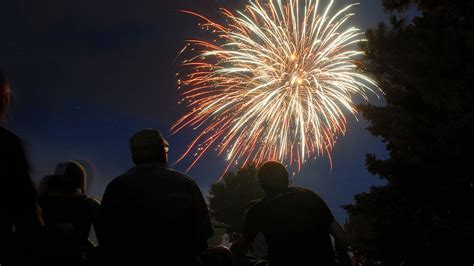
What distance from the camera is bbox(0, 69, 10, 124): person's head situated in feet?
Result: 8.32

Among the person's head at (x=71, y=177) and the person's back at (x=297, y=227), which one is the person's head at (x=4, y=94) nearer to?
the person's head at (x=71, y=177)

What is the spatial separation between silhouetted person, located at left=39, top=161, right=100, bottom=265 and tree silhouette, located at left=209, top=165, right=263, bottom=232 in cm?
5333

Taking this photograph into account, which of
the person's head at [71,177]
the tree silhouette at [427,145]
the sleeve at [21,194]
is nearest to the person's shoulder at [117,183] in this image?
the sleeve at [21,194]

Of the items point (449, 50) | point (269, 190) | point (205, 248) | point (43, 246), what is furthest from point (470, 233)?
point (43, 246)

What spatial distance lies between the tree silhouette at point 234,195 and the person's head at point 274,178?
53198 millimetres

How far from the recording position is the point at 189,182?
3.22 m

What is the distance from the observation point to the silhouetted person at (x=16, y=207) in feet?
7.13

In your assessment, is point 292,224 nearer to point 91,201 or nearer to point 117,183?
point 117,183

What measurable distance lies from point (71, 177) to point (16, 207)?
2140 millimetres

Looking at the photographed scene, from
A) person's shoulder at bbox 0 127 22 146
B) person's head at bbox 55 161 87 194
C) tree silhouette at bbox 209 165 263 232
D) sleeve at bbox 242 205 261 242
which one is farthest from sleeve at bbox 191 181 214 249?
tree silhouette at bbox 209 165 263 232

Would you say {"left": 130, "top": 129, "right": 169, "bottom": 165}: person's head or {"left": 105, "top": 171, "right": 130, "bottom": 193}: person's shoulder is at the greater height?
{"left": 130, "top": 129, "right": 169, "bottom": 165}: person's head

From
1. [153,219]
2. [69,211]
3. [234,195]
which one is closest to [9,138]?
[153,219]

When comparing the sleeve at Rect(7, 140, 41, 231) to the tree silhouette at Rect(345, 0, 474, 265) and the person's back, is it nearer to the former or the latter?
the person's back

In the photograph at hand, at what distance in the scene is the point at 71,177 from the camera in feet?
14.1
